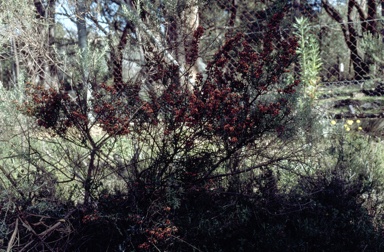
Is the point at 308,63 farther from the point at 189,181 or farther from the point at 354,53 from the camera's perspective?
the point at 189,181

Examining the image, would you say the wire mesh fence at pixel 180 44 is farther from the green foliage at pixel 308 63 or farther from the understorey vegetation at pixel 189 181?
the understorey vegetation at pixel 189 181

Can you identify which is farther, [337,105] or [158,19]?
[337,105]

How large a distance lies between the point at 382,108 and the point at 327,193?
7.53 feet

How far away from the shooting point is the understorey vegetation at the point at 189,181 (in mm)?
2494

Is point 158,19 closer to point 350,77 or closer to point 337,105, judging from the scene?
point 350,77

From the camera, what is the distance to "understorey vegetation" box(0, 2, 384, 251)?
2.49m

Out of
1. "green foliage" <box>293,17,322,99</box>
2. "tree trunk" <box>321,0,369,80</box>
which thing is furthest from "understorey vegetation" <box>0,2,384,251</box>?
"tree trunk" <box>321,0,369,80</box>

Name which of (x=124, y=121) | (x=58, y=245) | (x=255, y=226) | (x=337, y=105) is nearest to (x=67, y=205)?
(x=58, y=245)

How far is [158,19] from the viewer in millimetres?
2938

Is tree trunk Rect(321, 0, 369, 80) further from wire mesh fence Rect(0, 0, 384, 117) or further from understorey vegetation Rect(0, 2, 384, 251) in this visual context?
understorey vegetation Rect(0, 2, 384, 251)

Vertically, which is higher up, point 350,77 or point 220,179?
point 350,77

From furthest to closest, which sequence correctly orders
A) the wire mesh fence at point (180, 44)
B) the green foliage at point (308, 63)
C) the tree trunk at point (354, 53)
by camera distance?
the tree trunk at point (354, 53), the green foliage at point (308, 63), the wire mesh fence at point (180, 44)

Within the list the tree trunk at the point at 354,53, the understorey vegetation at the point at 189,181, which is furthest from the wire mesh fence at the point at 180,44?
the understorey vegetation at the point at 189,181

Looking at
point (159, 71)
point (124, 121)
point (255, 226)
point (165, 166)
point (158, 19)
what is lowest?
point (255, 226)
